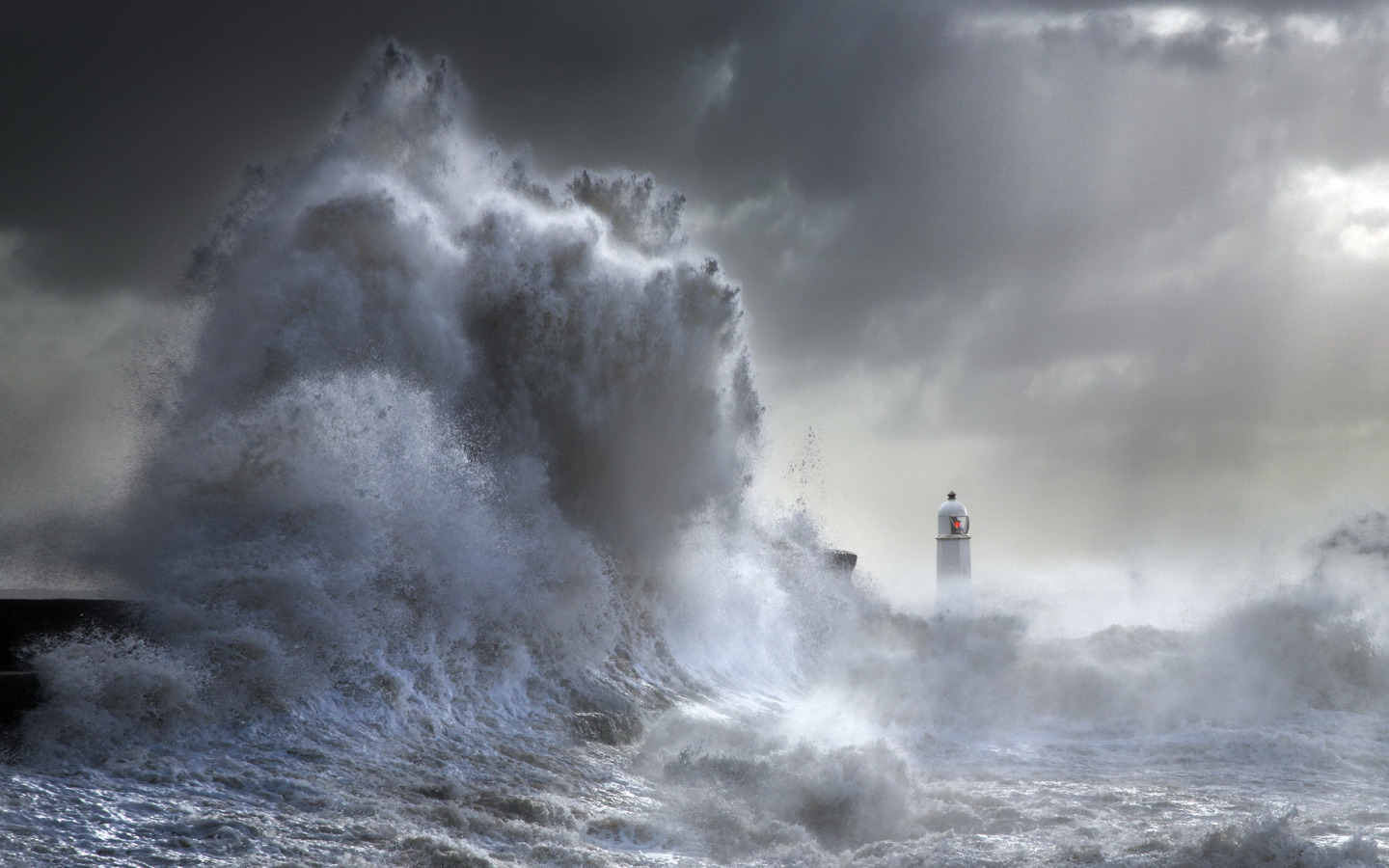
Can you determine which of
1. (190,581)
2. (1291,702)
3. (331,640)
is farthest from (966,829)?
(1291,702)

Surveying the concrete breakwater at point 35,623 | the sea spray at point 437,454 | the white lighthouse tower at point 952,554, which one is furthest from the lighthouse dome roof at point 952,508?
the concrete breakwater at point 35,623

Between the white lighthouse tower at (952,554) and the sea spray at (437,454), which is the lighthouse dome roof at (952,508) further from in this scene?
the sea spray at (437,454)

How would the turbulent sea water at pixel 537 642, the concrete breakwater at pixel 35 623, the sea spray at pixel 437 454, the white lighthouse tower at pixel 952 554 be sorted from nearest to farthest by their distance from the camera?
the concrete breakwater at pixel 35 623, the turbulent sea water at pixel 537 642, the sea spray at pixel 437 454, the white lighthouse tower at pixel 952 554

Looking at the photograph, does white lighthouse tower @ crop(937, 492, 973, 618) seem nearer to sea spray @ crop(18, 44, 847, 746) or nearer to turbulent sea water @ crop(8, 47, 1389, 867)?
turbulent sea water @ crop(8, 47, 1389, 867)

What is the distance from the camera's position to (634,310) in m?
10.1

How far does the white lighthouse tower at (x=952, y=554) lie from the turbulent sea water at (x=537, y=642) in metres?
0.83

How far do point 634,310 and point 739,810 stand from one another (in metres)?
5.88

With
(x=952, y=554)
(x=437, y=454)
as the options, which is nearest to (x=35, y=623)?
(x=437, y=454)

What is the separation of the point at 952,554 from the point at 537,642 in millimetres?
7775

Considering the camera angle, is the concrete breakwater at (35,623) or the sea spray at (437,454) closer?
the concrete breakwater at (35,623)

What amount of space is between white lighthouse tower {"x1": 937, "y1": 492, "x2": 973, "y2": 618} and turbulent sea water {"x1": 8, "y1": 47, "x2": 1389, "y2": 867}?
83 cm

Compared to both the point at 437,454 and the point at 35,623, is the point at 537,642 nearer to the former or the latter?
the point at 437,454

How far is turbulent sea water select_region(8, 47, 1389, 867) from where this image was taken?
15.8ft

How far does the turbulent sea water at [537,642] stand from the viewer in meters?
4.82
